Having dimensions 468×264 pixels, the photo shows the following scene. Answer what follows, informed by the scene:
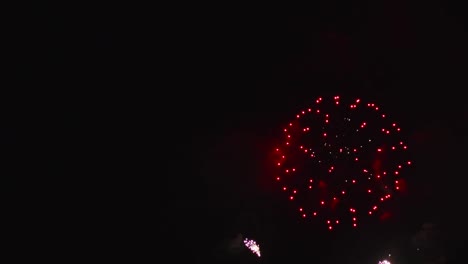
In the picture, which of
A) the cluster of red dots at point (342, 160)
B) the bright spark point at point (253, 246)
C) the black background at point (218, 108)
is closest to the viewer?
the cluster of red dots at point (342, 160)

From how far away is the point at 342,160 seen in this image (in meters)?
6.30

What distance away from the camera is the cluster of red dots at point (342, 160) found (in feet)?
20.7

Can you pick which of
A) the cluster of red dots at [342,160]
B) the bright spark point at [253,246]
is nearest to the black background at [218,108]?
the bright spark point at [253,246]

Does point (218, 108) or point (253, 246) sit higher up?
point (218, 108)

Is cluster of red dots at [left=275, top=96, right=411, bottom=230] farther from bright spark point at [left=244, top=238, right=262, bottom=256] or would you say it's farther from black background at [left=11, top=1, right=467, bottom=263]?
bright spark point at [left=244, top=238, right=262, bottom=256]

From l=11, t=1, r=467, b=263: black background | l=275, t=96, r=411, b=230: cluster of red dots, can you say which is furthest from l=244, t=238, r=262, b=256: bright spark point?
l=275, t=96, r=411, b=230: cluster of red dots

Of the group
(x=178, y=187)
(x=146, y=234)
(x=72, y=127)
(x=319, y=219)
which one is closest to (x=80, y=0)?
(x=72, y=127)

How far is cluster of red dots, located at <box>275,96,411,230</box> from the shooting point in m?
6.31

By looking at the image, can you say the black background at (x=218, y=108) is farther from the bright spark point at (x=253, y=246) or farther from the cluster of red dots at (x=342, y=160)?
the cluster of red dots at (x=342, y=160)

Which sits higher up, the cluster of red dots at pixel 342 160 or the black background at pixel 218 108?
the black background at pixel 218 108

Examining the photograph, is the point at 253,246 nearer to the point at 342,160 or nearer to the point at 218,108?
the point at 342,160

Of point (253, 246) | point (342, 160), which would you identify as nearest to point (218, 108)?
point (342, 160)

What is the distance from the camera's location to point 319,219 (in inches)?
271

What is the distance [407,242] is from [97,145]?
4.78 meters
